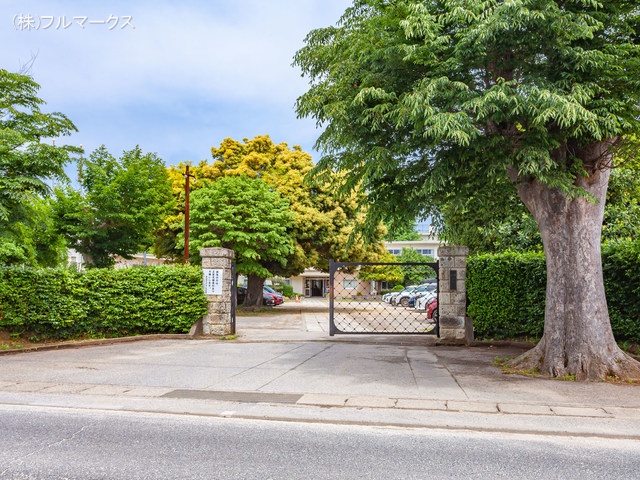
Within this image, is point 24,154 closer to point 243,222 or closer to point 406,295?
point 243,222

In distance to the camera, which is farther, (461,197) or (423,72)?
(461,197)

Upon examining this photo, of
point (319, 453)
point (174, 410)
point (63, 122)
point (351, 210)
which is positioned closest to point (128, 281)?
point (63, 122)

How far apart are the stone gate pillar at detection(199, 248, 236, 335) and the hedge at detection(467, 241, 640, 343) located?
256 inches

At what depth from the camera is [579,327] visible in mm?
8117

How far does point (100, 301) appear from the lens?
1247 cm

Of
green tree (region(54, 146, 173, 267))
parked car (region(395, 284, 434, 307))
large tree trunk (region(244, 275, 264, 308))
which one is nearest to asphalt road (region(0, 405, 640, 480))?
green tree (region(54, 146, 173, 267))

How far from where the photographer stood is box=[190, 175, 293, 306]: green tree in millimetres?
23688

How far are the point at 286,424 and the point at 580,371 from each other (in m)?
5.21

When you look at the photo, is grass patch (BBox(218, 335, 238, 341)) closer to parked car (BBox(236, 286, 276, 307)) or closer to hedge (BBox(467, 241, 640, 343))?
hedge (BBox(467, 241, 640, 343))

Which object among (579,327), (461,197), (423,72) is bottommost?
(579,327)

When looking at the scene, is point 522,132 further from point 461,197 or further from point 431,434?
point 431,434

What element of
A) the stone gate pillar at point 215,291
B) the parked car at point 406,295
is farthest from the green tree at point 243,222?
the parked car at point 406,295

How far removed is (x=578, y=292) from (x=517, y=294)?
346 centimetres

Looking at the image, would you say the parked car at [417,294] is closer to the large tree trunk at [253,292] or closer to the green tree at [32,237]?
the large tree trunk at [253,292]
